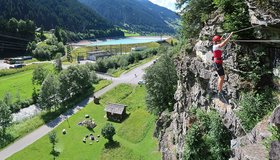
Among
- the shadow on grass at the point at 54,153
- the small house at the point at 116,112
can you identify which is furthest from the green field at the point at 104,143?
the small house at the point at 116,112

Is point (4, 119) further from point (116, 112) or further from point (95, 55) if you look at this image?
point (95, 55)

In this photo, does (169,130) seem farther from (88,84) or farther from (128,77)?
(128,77)

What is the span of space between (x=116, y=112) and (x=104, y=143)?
1294 centimetres

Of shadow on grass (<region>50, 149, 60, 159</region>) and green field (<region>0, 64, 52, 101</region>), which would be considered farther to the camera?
green field (<region>0, 64, 52, 101</region>)

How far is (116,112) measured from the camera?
74.8 meters

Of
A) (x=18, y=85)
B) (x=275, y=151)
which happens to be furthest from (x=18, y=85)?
(x=275, y=151)

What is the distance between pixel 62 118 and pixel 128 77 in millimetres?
36564

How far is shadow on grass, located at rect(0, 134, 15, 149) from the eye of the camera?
6750 centimetres

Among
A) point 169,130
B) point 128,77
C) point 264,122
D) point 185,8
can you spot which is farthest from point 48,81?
point 264,122

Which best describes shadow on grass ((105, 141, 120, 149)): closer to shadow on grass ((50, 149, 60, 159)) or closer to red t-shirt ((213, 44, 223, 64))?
shadow on grass ((50, 149, 60, 159))

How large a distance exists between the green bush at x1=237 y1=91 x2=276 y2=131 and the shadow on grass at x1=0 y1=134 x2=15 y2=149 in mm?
58990

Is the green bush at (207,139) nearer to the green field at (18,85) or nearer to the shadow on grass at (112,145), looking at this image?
the shadow on grass at (112,145)

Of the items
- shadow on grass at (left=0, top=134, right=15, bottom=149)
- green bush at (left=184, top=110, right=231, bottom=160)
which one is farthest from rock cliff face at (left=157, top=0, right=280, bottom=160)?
shadow on grass at (left=0, top=134, right=15, bottom=149)

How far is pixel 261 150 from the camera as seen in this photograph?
16844mm
